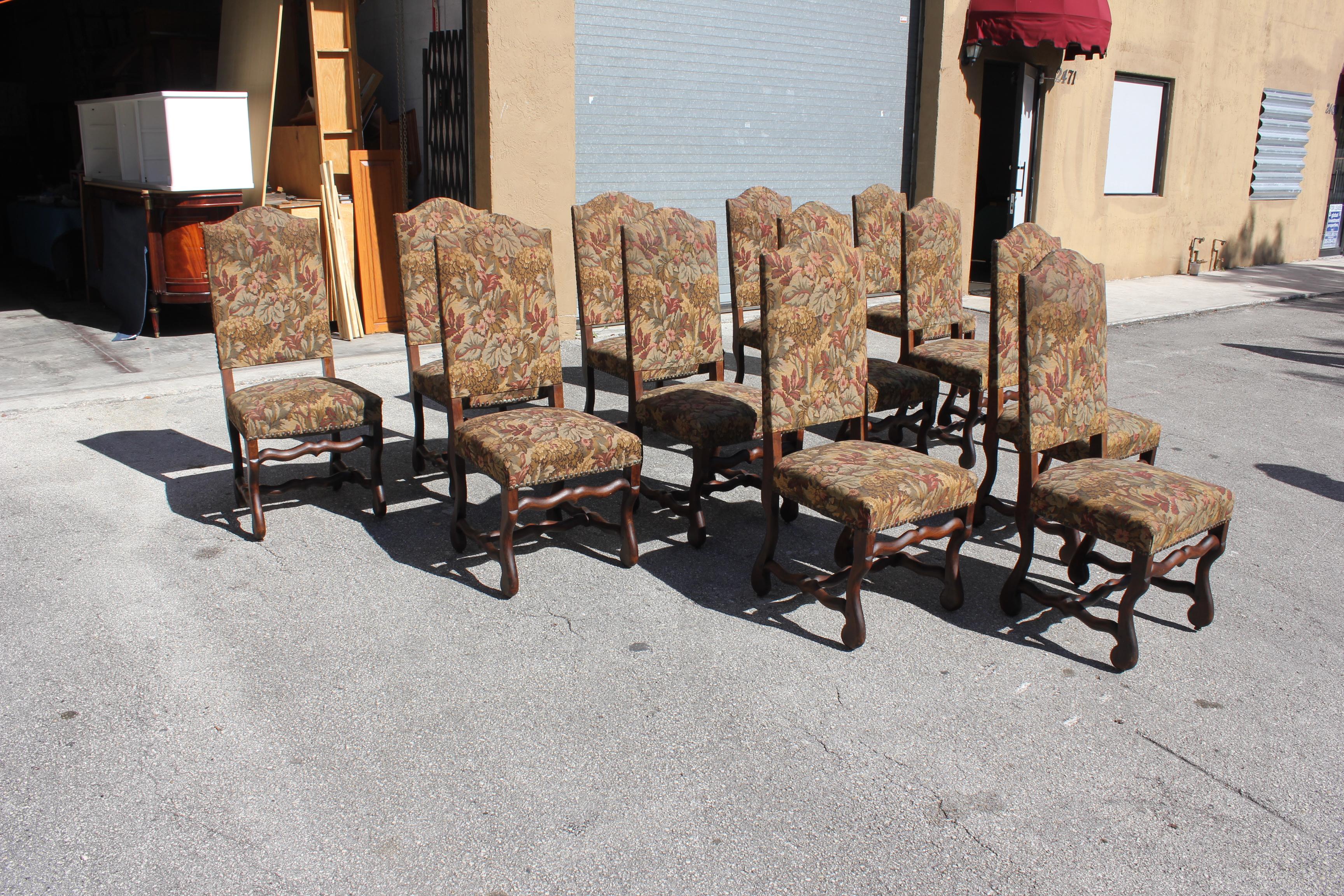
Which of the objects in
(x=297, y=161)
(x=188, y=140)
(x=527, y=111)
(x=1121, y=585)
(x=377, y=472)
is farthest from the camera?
(x=297, y=161)

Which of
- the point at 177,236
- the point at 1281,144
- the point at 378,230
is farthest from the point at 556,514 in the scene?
the point at 1281,144

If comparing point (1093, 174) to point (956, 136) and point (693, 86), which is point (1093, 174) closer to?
point (956, 136)

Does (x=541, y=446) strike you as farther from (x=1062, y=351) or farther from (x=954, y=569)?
(x=1062, y=351)

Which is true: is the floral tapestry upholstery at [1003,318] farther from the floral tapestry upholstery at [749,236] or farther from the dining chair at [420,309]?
the dining chair at [420,309]

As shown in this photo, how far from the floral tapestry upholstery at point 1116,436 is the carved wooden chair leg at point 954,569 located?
0.44 meters

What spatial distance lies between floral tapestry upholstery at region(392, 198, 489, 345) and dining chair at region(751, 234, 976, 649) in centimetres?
198

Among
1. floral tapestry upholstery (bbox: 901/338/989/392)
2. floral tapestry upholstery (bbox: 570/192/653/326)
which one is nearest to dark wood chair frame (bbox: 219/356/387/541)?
floral tapestry upholstery (bbox: 570/192/653/326)

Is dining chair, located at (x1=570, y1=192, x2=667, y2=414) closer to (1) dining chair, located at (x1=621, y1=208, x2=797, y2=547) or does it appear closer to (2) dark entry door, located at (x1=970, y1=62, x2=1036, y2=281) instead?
(1) dining chair, located at (x1=621, y1=208, x2=797, y2=547)

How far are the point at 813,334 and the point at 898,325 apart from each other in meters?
2.71

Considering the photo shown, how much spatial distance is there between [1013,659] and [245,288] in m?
3.51

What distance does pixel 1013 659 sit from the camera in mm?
3453

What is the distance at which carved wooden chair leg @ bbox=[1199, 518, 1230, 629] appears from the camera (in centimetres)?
363

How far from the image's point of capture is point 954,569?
12.2 feet

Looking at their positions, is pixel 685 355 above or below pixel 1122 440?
above
